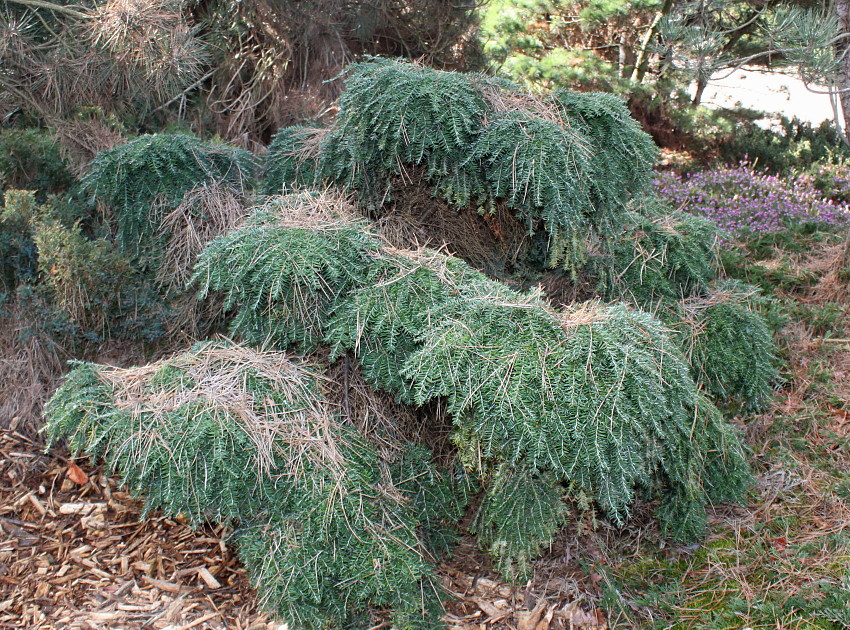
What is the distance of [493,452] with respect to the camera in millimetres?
2275

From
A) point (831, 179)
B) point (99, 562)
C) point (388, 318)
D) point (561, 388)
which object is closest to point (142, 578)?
point (99, 562)

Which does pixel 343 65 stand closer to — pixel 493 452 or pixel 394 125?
pixel 394 125

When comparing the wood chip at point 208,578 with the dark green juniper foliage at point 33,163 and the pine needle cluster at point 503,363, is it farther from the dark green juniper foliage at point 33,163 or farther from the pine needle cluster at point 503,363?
the dark green juniper foliage at point 33,163

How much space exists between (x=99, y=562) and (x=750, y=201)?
16.3 ft

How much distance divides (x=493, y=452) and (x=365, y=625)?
786mm

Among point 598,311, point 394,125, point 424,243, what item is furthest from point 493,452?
point 394,125

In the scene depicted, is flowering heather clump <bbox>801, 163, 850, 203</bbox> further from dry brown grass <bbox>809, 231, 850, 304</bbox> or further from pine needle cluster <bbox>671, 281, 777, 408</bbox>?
pine needle cluster <bbox>671, 281, 777, 408</bbox>

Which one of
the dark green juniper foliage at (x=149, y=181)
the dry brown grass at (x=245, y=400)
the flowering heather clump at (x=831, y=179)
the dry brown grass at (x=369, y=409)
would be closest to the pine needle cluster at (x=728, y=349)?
the dry brown grass at (x=369, y=409)

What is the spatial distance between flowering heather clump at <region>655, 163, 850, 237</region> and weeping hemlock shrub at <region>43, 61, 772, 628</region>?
7.07 feet

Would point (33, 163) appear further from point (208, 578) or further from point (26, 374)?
point (208, 578)

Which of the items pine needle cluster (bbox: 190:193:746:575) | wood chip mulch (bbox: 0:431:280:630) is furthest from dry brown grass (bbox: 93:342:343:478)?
wood chip mulch (bbox: 0:431:280:630)

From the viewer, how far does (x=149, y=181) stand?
10.8 ft

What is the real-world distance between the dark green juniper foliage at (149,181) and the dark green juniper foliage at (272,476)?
3.27 feet

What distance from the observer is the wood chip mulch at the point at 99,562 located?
8.09 feet
